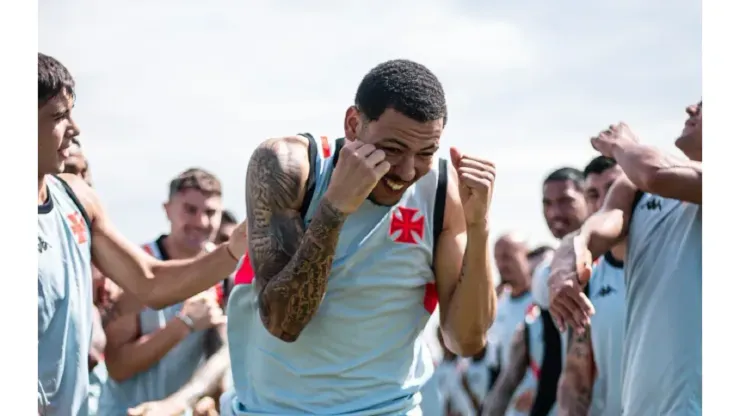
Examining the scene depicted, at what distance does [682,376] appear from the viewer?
6570 millimetres

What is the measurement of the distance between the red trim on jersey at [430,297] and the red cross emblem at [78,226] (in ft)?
5.31

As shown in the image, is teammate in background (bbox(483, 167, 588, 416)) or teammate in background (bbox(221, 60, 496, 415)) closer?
teammate in background (bbox(221, 60, 496, 415))

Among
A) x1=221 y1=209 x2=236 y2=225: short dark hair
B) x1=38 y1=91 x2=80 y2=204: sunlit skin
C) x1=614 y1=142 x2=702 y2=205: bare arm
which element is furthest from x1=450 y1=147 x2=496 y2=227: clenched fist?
x1=221 y1=209 x2=236 y2=225: short dark hair

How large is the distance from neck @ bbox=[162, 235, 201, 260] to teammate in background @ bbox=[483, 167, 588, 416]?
2.25 meters

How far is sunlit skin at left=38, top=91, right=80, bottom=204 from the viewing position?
5723 millimetres

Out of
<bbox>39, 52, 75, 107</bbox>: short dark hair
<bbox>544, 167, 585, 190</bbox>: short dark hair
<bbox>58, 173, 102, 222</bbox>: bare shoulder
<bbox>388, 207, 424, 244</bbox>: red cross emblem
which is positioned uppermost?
<bbox>39, 52, 75, 107</bbox>: short dark hair

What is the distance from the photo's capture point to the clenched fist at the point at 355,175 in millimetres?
5043

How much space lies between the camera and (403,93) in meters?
5.23

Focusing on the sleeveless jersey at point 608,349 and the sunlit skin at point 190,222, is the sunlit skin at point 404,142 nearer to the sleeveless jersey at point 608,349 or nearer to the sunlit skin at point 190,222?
the sleeveless jersey at point 608,349

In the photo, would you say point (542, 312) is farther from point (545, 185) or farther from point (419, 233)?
point (419, 233)

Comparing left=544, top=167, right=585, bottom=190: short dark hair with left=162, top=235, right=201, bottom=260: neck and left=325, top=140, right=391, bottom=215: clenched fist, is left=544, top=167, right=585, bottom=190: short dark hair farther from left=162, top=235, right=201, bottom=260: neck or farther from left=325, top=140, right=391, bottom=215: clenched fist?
left=325, top=140, right=391, bottom=215: clenched fist

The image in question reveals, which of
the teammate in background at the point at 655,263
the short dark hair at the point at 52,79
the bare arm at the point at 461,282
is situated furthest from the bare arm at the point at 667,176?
the short dark hair at the point at 52,79

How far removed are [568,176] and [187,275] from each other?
4432 mm

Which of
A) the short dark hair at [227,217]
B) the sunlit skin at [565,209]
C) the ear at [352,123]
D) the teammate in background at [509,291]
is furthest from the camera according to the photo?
the teammate in background at [509,291]
